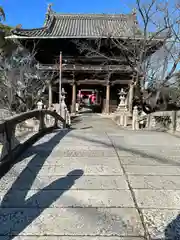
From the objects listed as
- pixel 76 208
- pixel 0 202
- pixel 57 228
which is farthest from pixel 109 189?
pixel 0 202

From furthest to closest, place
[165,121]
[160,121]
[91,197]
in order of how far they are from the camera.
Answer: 1. [160,121]
2. [165,121]
3. [91,197]

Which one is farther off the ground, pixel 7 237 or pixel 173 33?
pixel 173 33

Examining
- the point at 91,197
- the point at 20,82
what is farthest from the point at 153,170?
the point at 20,82

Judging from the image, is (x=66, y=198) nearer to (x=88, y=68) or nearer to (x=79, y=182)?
(x=79, y=182)

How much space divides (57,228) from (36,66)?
17.4 meters

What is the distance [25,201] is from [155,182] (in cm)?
165

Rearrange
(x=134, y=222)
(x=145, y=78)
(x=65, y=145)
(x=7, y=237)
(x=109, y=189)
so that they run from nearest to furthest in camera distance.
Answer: (x=7, y=237)
(x=134, y=222)
(x=109, y=189)
(x=65, y=145)
(x=145, y=78)

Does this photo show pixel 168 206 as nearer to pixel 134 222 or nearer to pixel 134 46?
pixel 134 222

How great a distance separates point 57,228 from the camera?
7.11 ft

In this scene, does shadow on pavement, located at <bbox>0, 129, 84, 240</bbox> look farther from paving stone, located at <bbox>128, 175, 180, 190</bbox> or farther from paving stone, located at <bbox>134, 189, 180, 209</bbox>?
paving stone, located at <bbox>134, 189, 180, 209</bbox>

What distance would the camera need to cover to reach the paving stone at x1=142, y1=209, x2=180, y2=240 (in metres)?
2.09

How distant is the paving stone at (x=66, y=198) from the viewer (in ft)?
8.54

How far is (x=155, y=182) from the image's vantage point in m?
3.24

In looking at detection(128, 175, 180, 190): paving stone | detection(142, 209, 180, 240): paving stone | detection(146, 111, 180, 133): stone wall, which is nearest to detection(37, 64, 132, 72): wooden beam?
detection(146, 111, 180, 133): stone wall
